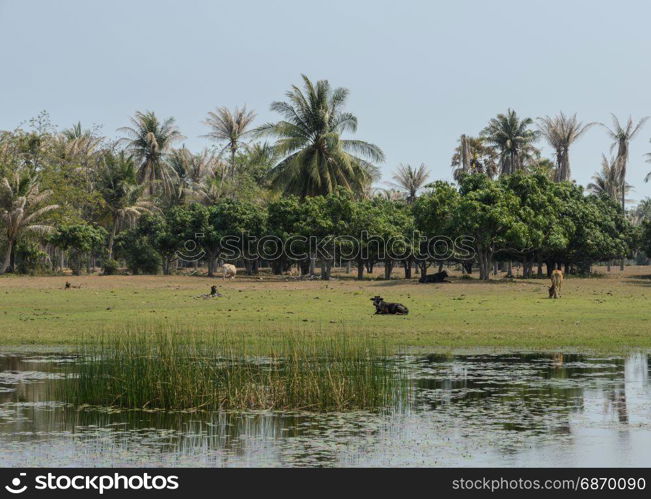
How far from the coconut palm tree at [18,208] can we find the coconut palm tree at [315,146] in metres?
17.2

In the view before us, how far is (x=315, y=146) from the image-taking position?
72.3 m

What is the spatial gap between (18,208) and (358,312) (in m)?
42.4

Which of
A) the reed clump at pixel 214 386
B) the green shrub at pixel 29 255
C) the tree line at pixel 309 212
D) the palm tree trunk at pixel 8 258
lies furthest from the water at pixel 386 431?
the green shrub at pixel 29 255

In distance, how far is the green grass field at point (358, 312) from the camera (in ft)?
88.3

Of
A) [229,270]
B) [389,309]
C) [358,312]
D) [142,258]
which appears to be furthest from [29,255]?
[389,309]

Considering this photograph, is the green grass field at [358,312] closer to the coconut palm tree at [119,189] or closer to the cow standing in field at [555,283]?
the cow standing in field at [555,283]

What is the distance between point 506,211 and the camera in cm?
5794

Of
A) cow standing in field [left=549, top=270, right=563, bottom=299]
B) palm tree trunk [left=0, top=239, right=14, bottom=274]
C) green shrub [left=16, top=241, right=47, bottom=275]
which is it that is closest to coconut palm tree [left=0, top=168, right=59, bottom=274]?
palm tree trunk [left=0, top=239, right=14, bottom=274]

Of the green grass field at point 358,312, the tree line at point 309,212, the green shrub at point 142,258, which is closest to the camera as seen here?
the green grass field at point 358,312

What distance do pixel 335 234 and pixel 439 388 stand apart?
163 feet

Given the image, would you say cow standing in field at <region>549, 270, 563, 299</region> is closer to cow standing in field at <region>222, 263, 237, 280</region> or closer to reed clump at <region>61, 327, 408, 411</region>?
reed clump at <region>61, 327, 408, 411</region>

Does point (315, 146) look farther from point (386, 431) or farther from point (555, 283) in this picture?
point (386, 431)

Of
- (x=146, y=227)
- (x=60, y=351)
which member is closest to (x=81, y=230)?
(x=146, y=227)
